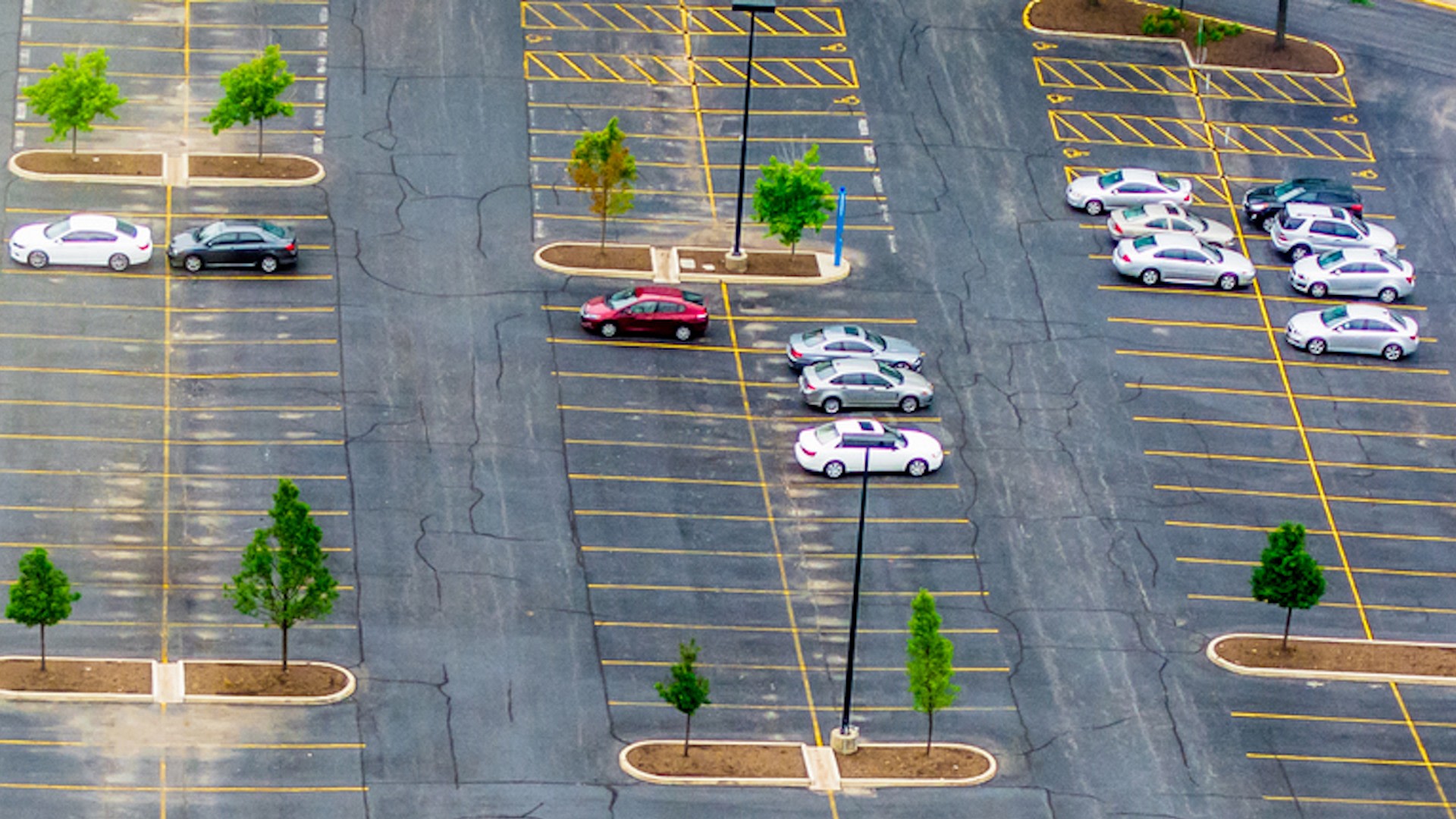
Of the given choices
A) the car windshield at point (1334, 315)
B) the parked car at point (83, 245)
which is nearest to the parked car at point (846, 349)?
the car windshield at point (1334, 315)

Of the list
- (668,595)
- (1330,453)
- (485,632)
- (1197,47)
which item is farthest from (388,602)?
(1197,47)

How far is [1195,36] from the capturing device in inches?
4011

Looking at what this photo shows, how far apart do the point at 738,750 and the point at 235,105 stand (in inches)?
1188

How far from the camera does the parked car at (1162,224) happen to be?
90875 mm

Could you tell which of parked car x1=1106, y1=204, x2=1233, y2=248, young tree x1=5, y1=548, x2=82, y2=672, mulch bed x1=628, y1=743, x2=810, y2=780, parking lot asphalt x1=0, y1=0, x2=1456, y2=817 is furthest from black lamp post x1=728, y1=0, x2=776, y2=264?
young tree x1=5, y1=548, x2=82, y2=672

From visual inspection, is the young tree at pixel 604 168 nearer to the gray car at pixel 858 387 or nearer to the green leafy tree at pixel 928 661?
the gray car at pixel 858 387

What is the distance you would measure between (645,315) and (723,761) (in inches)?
712

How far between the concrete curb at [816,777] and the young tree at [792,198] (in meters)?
21.3

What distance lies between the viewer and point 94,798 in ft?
223

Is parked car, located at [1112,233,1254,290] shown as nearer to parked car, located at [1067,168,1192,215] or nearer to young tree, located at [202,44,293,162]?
parked car, located at [1067,168,1192,215]

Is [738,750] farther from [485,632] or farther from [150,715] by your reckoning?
[150,715]

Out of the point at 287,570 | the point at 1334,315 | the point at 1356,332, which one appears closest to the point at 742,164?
the point at 1334,315

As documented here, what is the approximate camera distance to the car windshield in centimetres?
8719

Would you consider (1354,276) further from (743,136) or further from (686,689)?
(686,689)
